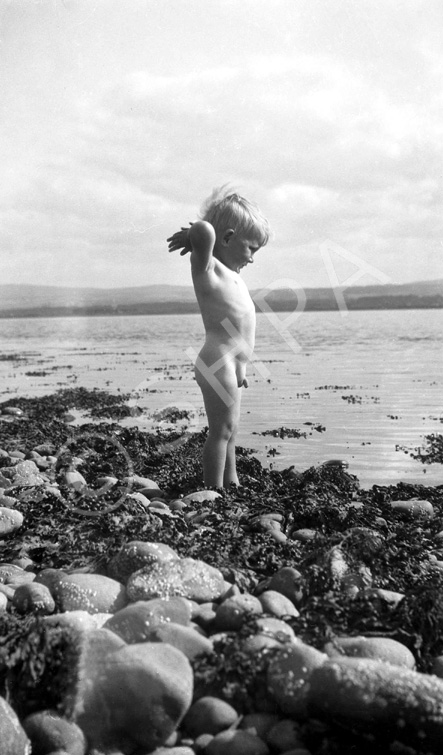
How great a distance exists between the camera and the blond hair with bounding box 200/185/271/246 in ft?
18.4

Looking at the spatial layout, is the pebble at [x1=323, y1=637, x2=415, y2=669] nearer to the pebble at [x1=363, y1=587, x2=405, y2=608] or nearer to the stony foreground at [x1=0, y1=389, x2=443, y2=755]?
the stony foreground at [x1=0, y1=389, x2=443, y2=755]

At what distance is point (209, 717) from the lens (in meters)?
2.24

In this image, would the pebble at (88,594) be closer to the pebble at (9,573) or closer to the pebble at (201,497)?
the pebble at (9,573)

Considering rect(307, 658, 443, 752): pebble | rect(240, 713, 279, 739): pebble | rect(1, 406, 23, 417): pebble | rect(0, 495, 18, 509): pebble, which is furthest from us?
rect(1, 406, 23, 417): pebble

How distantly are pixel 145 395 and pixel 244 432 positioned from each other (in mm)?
4313

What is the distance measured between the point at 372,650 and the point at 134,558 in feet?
3.68

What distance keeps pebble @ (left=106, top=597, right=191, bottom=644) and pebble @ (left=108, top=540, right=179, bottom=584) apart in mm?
446

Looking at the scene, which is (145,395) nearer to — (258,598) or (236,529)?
(236,529)

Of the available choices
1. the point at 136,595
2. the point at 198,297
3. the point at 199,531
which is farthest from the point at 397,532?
the point at 198,297

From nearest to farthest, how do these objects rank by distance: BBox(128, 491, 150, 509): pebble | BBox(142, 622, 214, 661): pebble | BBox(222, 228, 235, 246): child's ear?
1. BBox(142, 622, 214, 661): pebble
2. BBox(128, 491, 150, 509): pebble
3. BBox(222, 228, 235, 246): child's ear

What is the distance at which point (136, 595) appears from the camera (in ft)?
9.48

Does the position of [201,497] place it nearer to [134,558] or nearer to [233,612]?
[134,558]

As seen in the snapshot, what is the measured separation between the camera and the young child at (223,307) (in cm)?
535

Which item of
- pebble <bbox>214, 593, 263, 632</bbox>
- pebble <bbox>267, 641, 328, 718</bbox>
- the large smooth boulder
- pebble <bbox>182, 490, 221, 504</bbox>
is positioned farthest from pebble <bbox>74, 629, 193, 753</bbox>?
pebble <bbox>182, 490, 221, 504</bbox>
